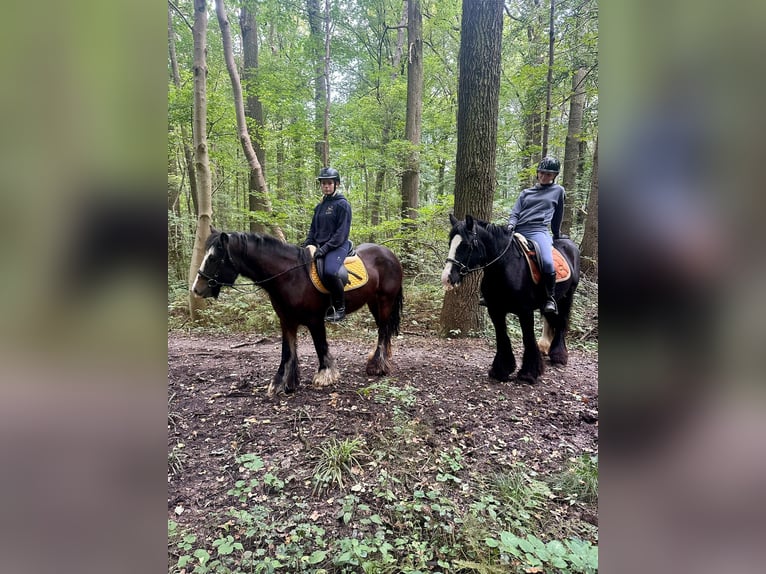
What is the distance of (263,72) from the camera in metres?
9.61

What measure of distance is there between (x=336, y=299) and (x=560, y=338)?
3235 mm

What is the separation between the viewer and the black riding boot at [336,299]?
4.21 meters

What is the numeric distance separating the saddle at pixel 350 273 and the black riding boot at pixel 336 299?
0.07m

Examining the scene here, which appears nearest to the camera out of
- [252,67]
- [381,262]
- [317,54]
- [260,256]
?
[260,256]

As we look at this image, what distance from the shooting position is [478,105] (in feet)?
18.6

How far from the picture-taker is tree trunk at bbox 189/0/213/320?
6.80 meters

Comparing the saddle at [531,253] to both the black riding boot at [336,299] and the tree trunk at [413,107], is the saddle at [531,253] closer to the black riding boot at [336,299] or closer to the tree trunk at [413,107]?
the black riding boot at [336,299]

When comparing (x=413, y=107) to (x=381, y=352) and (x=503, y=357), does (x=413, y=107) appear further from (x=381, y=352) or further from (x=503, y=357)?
(x=503, y=357)

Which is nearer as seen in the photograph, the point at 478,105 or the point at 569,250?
the point at 569,250

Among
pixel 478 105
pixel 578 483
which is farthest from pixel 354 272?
pixel 478 105

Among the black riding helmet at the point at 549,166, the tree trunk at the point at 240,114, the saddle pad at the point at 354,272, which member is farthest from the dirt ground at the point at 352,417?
the tree trunk at the point at 240,114

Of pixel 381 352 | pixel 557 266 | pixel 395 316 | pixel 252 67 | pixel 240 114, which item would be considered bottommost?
pixel 381 352
